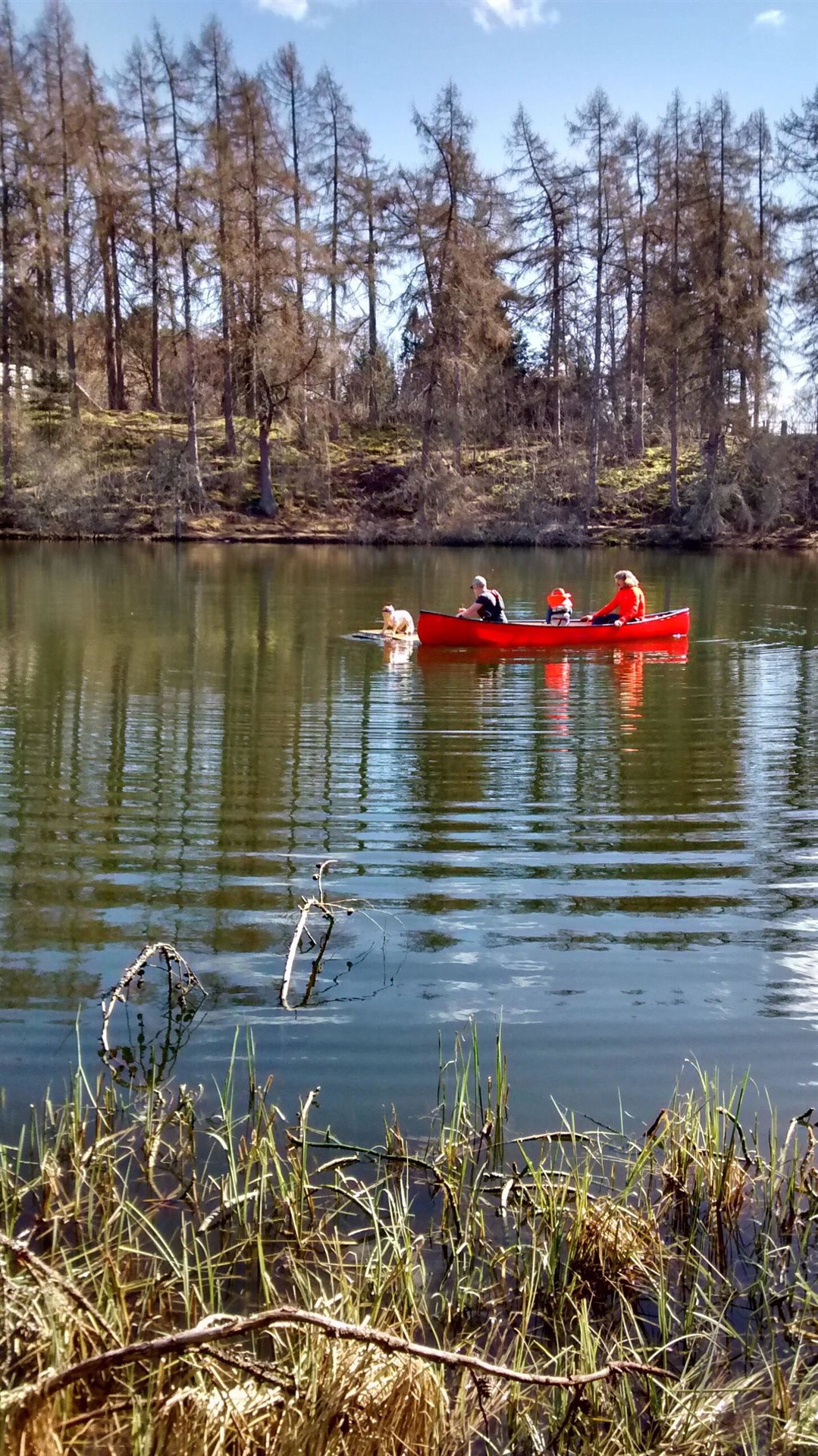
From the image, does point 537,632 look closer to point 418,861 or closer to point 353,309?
point 418,861

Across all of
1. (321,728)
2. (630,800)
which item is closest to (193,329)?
(321,728)

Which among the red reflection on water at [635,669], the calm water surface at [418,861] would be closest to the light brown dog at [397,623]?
the calm water surface at [418,861]

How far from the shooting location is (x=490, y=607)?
1794cm

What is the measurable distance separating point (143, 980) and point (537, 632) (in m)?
13.1

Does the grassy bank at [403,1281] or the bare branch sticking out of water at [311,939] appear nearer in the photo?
the grassy bank at [403,1281]

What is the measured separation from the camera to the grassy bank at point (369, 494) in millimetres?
41812

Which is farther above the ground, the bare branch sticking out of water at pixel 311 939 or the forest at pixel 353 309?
the forest at pixel 353 309

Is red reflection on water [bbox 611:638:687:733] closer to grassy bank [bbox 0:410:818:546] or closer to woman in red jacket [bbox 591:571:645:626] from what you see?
woman in red jacket [bbox 591:571:645:626]

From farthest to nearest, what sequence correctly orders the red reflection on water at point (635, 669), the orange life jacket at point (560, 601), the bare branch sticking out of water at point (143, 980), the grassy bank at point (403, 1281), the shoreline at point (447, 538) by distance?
the shoreline at point (447, 538) → the orange life jacket at point (560, 601) → the red reflection on water at point (635, 669) → the bare branch sticking out of water at point (143, 980) → the grassy bank at point (403, 1281)

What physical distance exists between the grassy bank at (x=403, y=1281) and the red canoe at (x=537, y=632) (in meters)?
13.3

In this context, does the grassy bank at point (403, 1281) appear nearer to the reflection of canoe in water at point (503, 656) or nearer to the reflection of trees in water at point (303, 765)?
the reflection of trees in water at point (303, 765)

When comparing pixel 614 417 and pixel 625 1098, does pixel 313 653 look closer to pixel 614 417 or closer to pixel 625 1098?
pixel 625 1098

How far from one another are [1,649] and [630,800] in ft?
33.6

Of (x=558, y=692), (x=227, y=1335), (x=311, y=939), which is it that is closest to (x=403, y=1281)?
(x=227, y=1335)
